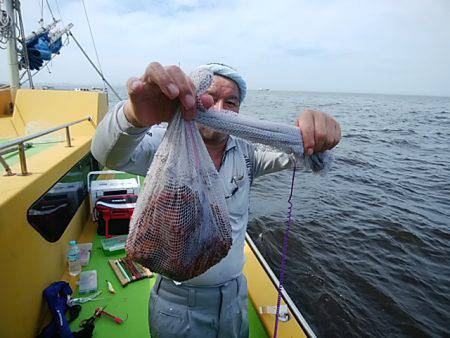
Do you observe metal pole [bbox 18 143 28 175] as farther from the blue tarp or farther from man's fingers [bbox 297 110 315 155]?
the blue tarp

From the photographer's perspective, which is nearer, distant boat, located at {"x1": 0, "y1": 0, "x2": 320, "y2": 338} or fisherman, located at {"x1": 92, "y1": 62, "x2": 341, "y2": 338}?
fisherman, located at {"x1": 92, "y1": 62, "x2": 341, "y2": 338}

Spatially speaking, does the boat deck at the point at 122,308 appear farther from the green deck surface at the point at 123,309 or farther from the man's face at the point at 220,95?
the man's face at the point at 220,95

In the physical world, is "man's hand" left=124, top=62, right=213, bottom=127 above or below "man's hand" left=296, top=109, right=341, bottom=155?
above

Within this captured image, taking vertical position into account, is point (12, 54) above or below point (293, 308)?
above

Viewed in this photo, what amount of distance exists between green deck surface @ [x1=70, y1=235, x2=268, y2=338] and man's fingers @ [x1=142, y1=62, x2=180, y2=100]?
2844 millimetres

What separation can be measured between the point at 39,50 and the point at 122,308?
7.35m

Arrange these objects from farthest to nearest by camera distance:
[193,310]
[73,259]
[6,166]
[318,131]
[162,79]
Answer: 1. [73,259]
2. [6,166]
3. [193,310]
4. [318,131]
5. [162,79]

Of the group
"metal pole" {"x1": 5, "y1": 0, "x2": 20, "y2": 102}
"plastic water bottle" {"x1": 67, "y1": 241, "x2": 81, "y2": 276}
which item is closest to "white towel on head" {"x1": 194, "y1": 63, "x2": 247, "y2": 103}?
"plastic water bottle" {"x1": 67, "y1": 241, "x2": 81, "y2": 276}

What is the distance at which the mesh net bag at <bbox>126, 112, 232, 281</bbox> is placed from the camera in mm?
1279

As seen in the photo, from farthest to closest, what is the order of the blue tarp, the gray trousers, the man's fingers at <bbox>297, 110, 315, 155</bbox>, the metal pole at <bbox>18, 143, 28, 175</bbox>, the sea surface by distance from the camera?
the blue tarp
the sea surface
the metal pole at <bbox>18, 143, 28, 175</bbox>
the gray trousers
the man's fingers at <bbox>297, 110, 315, 155</bbox>

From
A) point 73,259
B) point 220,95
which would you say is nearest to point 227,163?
point 220,95

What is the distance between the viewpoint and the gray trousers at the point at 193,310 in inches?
76.1

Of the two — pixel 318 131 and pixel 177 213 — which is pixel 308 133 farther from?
pixel 177 213

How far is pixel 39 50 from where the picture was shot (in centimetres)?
781
